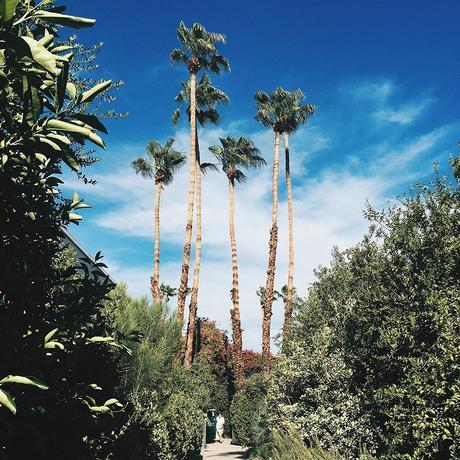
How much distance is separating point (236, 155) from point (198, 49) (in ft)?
22.7

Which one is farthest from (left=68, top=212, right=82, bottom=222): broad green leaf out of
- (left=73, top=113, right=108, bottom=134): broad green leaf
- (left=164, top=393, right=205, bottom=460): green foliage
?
(left=164, top=393, right=205, bottom=460): green foliage

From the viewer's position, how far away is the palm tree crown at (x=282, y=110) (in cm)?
2828

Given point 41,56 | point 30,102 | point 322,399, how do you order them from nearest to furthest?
1. point 41,56
2. point 30,102
3. point 322,399

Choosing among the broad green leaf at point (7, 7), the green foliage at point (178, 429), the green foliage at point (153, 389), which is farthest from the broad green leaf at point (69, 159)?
the green foliage at point (178, 429)

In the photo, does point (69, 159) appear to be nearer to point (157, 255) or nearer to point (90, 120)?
point (90, 120)

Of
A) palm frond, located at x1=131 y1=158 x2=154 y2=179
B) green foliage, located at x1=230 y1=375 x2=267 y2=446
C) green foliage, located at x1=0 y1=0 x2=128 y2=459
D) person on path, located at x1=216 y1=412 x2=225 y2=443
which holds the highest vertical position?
palm frond, located at x1=131 y1=158 x2=154 y2=179

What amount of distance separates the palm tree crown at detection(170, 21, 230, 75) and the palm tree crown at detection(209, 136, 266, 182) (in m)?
4.95

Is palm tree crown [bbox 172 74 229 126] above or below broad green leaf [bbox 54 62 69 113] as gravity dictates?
above

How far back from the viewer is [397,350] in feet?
30.5

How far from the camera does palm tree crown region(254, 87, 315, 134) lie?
28.3 meters

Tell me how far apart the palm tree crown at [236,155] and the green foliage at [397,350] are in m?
18.1

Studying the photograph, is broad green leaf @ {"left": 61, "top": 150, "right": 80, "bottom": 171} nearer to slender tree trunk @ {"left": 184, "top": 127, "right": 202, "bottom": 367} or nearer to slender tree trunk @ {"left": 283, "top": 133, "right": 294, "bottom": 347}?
slender tree trunk @ {"left": 283, "top": 133, "right": 294, "bottom": 347}

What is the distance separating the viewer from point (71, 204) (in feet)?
12.3

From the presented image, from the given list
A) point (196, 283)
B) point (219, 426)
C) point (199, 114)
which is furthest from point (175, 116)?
point (219, 426)
